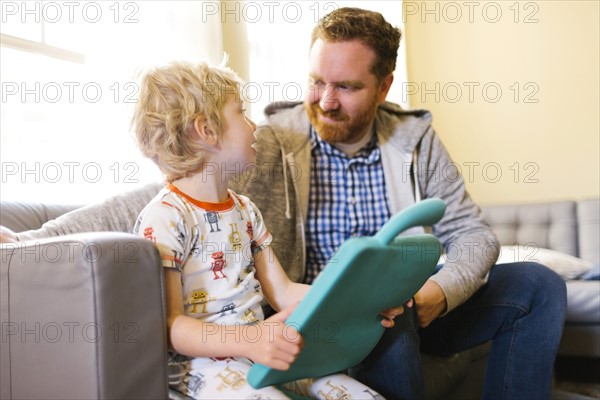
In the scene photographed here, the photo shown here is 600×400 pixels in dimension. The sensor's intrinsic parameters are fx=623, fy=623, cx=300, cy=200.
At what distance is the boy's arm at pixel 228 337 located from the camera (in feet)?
2.84

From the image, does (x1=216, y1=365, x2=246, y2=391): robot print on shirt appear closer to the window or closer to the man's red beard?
the man's red beard

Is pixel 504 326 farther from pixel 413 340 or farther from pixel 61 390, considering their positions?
pixel 61 390

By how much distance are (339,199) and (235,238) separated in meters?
0.56

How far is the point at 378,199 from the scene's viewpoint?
158 centimetres

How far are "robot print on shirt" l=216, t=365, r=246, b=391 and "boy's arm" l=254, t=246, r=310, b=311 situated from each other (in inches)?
8.9

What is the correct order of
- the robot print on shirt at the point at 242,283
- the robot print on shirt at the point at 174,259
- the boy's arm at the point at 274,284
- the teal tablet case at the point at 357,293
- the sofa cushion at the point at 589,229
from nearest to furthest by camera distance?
the teal tablet case at the point at 357,293, the robot print on shirt at the point at 174,259, the robot print on shirt at the point at 242,283, the boy's arm at the point at 274,284, the sofa cushion at the point at 589,229

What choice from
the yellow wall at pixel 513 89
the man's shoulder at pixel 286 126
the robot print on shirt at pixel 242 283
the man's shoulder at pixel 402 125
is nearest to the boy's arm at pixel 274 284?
the robot print on shirt at pixel 242 283

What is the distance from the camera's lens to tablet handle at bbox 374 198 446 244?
81 centimetres

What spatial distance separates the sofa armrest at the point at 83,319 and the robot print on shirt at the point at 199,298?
0.36ft

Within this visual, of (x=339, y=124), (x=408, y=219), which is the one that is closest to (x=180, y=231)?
(x=408, y=219)

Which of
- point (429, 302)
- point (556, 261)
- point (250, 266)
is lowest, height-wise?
point (556, 261)

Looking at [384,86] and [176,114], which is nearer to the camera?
[176,114]

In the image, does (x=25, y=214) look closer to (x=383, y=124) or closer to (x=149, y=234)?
(x=149, y=234)

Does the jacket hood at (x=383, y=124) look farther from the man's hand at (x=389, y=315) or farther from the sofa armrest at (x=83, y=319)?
the sofa armrest at (x=83, y=319)
